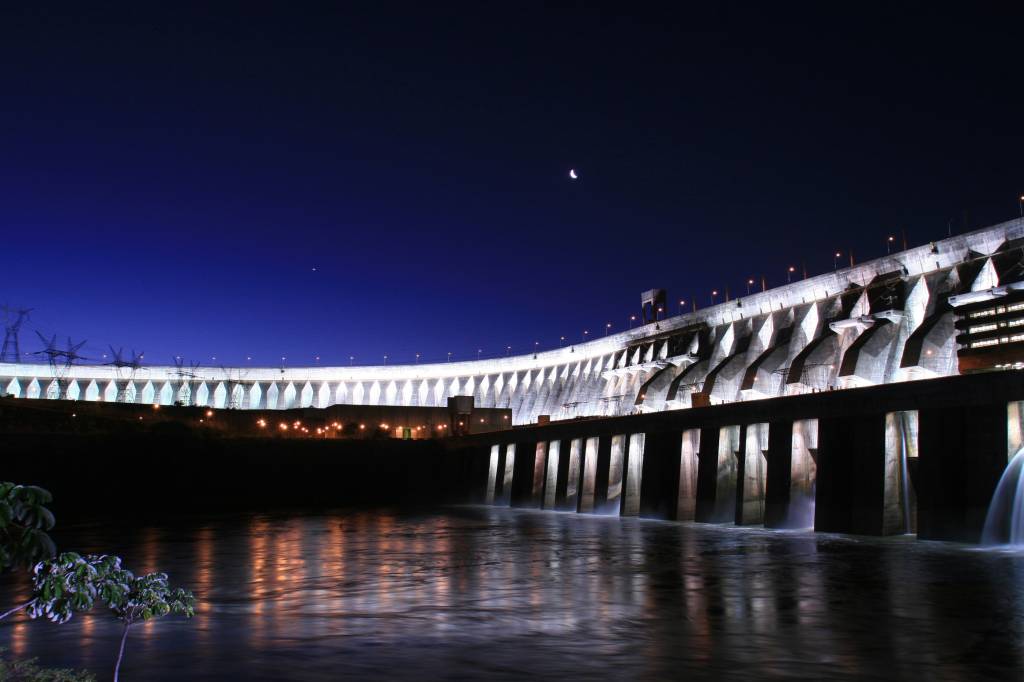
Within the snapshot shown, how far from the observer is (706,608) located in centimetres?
1627

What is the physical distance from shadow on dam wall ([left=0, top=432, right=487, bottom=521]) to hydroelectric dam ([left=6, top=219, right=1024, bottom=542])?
577 cm

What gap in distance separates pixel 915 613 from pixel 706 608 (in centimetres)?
368

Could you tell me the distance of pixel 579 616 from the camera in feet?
50.8

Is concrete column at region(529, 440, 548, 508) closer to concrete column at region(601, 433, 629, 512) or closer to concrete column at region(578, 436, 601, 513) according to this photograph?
concrete column at region(578, 436, 601, 513)

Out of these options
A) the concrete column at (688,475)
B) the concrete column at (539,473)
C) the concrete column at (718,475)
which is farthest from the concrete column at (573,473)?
the concrete column at (718,475)

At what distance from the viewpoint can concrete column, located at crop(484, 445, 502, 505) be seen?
68412 mm

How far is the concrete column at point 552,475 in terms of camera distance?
58375 millimetres

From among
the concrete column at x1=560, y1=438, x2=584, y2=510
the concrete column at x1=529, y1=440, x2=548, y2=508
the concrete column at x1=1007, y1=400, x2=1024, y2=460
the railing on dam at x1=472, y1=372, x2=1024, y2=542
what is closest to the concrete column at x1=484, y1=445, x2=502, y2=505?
the concrete column at x1=529, y1=440, x2=548, y2=508

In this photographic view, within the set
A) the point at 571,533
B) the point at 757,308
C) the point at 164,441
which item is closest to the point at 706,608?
the point at 571,533

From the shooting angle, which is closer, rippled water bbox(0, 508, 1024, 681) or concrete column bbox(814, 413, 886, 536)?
rippled water bbox(0, 508, 1024, 681)

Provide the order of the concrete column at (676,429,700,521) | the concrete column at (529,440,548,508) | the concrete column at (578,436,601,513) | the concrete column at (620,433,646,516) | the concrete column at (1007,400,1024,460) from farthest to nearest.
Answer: the concrete column at (529,440,548,508)
the concrete column at (578,436,601,513)
the concrete column at (620,433,646,516)
the concrete column at (676,429,700,521)
the concrete column at (1007,400,1024,460)

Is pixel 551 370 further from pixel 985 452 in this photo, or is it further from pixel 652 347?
pixel 985 452

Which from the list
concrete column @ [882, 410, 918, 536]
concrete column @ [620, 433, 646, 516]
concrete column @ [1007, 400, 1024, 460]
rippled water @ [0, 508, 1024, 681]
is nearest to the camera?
rippled water @ [0, 508, 1024, 681]

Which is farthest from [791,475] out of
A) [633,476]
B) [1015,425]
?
[633,476]
